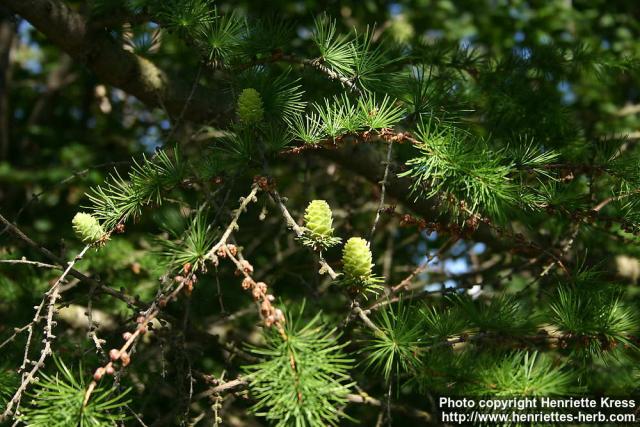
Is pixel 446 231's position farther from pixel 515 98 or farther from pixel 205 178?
pixel 515 98

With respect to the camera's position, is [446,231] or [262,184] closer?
[262,184]

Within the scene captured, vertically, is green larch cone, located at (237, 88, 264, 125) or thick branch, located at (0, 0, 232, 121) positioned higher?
thick branch, located at (0, 0, 232, 121)

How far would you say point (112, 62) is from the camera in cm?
163

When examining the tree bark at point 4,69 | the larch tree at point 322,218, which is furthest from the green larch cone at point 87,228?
the tree bark at point 4,69

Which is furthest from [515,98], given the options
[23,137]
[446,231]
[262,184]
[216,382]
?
[23,137]

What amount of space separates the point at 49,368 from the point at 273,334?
855 millimetres

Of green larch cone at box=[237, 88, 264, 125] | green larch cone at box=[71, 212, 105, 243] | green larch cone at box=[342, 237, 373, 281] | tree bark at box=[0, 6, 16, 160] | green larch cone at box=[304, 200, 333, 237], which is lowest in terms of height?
green larch cone at box=[342, 237, 373, 281]

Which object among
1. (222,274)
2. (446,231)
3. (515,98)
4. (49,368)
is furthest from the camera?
(222,274)

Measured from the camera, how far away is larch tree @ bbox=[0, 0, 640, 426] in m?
0.97

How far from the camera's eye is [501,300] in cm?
125

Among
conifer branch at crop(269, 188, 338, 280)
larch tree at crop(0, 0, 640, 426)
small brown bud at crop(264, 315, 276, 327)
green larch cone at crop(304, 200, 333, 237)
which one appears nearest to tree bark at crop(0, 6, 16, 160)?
larch tree at crop(0, 0, 640, 426)

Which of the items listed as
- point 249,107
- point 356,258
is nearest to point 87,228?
point 249,107

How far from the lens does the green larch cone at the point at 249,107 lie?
111 centimetres

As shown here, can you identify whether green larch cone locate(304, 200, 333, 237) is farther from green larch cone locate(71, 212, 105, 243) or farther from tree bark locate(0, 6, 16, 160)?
tree bark locate(0, 6, 16, 160)
